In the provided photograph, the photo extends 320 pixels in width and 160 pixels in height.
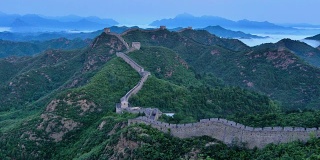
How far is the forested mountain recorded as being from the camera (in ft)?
105

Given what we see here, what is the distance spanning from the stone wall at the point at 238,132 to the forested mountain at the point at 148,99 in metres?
0.73

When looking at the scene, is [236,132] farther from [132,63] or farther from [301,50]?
[301,50]

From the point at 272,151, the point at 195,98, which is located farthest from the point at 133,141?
the point at 195,98

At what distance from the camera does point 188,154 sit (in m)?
29.6

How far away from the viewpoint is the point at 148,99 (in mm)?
54250

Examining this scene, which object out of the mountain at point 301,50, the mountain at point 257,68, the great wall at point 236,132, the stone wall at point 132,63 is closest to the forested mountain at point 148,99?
the mountain at point 257,68

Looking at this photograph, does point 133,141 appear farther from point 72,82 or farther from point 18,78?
point 18,78

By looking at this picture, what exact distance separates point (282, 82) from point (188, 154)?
225 feet

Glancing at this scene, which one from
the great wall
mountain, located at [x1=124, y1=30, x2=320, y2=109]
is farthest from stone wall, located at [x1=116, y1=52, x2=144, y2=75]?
mountain, located at [x1=124, y1=30, x2=320, y2=109]

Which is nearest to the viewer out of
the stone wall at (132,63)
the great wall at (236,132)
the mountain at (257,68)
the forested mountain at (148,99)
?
the great wall at (236,132)

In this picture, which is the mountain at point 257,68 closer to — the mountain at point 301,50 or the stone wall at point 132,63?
the stone wall at point 132,63

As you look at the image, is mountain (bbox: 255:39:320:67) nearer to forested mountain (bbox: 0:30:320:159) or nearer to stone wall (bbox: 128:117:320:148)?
forested mountain (bbox: 0:30:320:159)

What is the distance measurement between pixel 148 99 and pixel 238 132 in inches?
1006

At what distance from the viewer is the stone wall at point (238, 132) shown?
2842 centimetres
